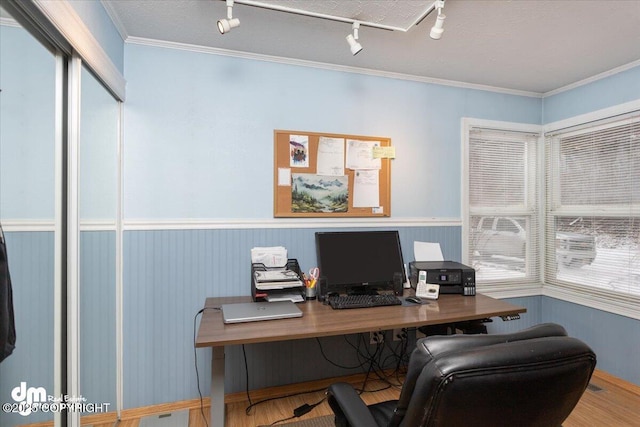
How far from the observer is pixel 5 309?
1.06 metres

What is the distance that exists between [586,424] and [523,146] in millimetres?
2166

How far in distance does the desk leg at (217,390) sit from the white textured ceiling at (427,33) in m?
1.76

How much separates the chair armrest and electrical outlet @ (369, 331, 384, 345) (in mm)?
1304

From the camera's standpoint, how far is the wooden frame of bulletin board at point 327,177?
7.67 ft

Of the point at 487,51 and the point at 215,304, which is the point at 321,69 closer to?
the point at 487,51

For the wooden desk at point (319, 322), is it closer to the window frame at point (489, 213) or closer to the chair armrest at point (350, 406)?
the chair armrest at point (350, 406)

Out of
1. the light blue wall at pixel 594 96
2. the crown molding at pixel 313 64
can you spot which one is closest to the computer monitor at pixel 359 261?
the crown molding at pixel 313 64

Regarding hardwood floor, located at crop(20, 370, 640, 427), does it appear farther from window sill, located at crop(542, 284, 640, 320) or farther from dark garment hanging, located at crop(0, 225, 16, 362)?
Answer: dark garment hanging, located at crop(0, 225, 16, 362)

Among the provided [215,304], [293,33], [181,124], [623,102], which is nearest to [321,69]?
[293,33]

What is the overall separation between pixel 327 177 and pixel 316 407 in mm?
1553

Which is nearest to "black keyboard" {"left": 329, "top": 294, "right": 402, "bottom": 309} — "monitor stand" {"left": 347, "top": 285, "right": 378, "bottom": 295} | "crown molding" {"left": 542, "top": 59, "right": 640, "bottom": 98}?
"monitor stand" {"left": 347, "top": 285, "right": 378, "bottom": 295}

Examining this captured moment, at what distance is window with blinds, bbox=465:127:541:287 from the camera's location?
2865 millimetres

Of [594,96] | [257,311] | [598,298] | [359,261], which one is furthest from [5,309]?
[594,96]

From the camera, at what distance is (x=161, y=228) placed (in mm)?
2121
